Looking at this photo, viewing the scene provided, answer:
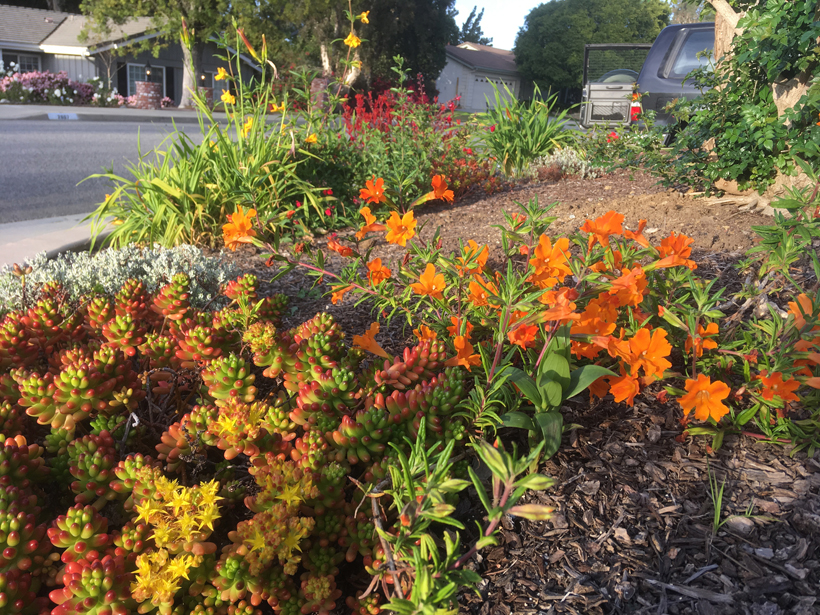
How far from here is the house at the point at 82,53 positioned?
27.1 meters

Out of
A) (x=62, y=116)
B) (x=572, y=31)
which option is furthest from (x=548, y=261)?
(x=572, y=31)

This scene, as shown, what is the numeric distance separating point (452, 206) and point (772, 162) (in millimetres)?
2428

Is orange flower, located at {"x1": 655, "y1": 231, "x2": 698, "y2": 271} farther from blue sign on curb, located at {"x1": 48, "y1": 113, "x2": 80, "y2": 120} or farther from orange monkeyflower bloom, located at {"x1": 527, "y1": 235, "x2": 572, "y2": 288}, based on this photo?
blue sign on curb, located at {"x1": 48, "y1": 113, "x2": 80, "y2": 120}

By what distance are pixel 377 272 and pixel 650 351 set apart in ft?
3.19

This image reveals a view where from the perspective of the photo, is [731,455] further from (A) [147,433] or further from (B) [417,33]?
(B) [417,33]

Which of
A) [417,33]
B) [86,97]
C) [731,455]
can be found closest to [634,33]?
[417,33]

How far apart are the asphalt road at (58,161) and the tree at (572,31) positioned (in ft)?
99.7

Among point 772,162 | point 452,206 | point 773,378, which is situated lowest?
point 773,378

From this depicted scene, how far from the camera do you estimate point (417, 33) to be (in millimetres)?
29266

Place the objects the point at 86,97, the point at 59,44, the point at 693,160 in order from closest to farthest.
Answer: the point at 693,160 → the point at 86,97 → the point at 59,44

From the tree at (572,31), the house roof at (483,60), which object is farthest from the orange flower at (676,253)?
the house roof at (483,60)

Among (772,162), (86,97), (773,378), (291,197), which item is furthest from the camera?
(86,97)

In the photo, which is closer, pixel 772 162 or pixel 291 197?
pixel 772 162

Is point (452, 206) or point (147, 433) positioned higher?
point (452, 206)
